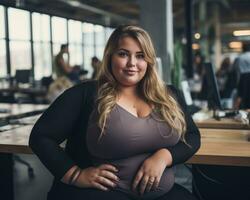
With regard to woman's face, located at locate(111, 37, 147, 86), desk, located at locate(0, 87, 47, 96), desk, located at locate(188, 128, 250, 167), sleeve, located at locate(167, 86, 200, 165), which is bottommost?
desk, located at locate(0, 87, 47, 96)

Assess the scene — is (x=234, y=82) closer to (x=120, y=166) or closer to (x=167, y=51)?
(x=167, y=51)

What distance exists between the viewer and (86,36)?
1636 cm

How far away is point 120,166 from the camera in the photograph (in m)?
1.71

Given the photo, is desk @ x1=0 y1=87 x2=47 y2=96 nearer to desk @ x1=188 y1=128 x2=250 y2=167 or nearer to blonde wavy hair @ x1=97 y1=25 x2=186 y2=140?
desk @ x1=188 y1=128 x2=250 y2=167

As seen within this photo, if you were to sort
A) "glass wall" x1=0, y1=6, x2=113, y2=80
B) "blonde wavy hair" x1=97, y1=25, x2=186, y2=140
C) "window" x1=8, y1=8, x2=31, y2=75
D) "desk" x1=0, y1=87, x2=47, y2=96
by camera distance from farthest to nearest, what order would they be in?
"window" x1=8, y1=8, x2=31, y2=75, "glass wall" x1=0, y1=6, x2=113, y2=80, "desk" x1=0, y1=87, x2=47, y2=96, "blonde wavy hair" x1=97, y1=25, x2=186, y2=140

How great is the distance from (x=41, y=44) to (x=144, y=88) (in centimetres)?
1119

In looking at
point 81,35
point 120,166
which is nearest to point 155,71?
point 120,166

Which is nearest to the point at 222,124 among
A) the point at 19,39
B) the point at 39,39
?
the point at 19,39

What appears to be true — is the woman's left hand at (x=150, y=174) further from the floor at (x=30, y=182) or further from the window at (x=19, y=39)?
the window at (x=19, y=39)

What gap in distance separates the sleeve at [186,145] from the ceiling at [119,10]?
8.39 meters

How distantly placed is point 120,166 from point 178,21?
65.1 ft

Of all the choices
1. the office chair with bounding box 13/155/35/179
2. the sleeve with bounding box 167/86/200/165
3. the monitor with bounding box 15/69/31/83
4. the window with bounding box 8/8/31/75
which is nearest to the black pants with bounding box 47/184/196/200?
the sleeve with bounding box 167/86/200/165

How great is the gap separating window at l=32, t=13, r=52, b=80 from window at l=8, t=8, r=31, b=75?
35 cm

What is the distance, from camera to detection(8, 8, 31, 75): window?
10.9m
